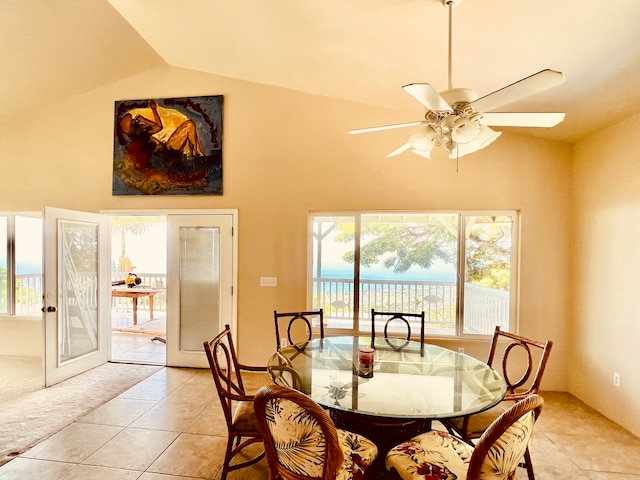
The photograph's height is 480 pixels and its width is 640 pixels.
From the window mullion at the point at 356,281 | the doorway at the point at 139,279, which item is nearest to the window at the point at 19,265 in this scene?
the doorway at the point at 139,279

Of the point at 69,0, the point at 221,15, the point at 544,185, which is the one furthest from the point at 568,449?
the point at 69,0

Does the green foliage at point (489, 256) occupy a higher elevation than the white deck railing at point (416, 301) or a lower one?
higher

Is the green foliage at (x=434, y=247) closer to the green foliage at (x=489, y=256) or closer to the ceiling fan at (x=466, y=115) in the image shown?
the green foliage at (x=489, y=256)

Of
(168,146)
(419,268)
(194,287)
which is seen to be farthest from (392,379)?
(168,146)

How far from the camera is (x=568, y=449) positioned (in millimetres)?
2520

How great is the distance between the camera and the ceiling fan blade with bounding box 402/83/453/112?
56.4 inches

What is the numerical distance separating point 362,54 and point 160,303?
7099mm

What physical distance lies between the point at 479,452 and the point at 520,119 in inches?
63.7

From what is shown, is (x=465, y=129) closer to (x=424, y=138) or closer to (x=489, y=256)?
(x=424, y=138)

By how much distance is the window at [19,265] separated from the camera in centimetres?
443

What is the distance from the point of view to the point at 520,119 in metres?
1.77

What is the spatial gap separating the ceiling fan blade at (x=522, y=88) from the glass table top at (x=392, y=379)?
1.53 m

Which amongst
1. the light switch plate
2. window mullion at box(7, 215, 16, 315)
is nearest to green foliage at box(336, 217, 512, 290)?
the light switch plate

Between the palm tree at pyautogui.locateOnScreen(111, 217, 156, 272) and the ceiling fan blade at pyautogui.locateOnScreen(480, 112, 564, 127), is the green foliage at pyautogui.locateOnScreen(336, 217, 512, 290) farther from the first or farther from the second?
the palm tree at pyautogui.locateOnScreen(111, 217, 156, 272)
